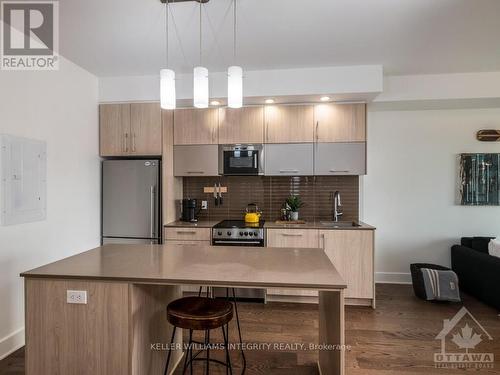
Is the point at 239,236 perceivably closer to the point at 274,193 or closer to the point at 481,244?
the point at 274,193

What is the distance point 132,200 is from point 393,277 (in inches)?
141

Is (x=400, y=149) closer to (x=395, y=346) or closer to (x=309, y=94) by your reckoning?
(x=309, y=94)

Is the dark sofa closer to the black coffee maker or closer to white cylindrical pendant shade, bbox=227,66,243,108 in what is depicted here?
white cylindrical pendant shade, bbox=227,66,243,108

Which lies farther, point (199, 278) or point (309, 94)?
point (309, 94)

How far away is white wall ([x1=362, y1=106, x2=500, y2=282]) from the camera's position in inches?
153

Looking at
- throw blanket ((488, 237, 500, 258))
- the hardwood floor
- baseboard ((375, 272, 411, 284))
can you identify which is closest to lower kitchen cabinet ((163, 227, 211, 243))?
the hardwood floor

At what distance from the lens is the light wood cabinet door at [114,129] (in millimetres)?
3598

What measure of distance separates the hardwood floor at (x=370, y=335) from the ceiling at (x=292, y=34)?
2630mm

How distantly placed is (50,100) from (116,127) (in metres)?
0.84

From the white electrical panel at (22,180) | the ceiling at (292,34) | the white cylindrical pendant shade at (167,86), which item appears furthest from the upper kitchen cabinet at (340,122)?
the white electrical panel at (22,180)

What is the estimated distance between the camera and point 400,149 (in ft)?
13.1

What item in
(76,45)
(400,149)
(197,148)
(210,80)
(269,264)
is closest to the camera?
(269,264)

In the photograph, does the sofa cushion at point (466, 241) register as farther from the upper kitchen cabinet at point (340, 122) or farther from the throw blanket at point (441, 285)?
the upper kitchen cabinet at point (340, 122)

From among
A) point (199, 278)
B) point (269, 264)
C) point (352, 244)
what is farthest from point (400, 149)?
point (199, 278)
